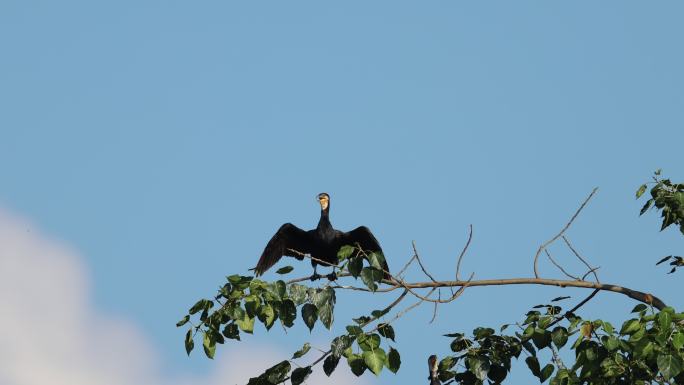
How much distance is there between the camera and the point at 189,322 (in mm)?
7047

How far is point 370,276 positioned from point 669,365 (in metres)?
1.78

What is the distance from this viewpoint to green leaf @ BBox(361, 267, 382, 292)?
679 cm

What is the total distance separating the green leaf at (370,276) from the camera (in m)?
6.79

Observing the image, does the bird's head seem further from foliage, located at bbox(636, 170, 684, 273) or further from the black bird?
foliage, located at bbox(636, 170, 684, 273)

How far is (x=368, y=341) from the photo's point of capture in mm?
6590

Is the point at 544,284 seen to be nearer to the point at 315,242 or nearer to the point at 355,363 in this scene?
the point at 355,363

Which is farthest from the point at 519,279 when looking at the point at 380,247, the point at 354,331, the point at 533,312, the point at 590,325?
the point at 380,247

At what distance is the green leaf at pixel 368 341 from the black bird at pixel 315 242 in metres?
5.14

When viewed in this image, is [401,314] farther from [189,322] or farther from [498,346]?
[189,322]

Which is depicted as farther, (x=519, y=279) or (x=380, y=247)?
(x=380, y=247)

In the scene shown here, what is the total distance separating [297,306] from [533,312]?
145cm

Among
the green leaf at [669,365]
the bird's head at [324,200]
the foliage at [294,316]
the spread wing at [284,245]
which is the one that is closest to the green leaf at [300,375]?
the foliage at [294,316]

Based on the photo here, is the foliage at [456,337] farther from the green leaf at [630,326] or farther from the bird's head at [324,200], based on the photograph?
the bird's head at [324,200]

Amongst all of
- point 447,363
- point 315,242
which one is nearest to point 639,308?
point 447,363
